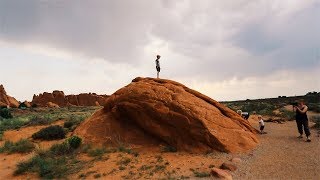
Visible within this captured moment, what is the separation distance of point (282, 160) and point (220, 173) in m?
3.06

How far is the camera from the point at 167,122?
53.6ft

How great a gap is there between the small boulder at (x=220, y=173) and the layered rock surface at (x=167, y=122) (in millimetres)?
2936

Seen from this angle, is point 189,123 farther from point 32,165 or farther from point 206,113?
point 32,165

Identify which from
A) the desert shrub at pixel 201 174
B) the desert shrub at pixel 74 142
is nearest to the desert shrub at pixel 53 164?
the desert shrub at pixel 74 142

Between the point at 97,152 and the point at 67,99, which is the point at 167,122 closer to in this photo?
the point at 97,152

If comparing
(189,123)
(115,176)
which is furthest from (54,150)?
(189,123)

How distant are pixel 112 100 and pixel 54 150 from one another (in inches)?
176

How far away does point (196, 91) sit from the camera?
1836 centimetres

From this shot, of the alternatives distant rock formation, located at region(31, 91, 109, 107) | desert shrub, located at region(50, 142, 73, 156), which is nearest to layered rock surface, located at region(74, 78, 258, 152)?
desert shrub, located at region(50, 142, 73, 156)

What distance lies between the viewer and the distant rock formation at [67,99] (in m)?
85.2

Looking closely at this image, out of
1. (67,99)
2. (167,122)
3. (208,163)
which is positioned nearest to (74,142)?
(167,122)

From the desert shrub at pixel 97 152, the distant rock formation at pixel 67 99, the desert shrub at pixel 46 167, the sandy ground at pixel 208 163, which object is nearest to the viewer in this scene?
the sandy ground at pixel 208 163

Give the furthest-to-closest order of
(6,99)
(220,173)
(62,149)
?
1. (6,99)
2. (62,149)
3. (220,173)

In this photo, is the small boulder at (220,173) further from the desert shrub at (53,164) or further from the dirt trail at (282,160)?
the desert shrub at (53,164)
